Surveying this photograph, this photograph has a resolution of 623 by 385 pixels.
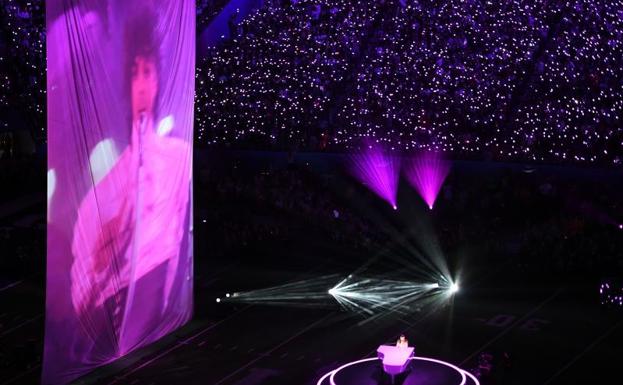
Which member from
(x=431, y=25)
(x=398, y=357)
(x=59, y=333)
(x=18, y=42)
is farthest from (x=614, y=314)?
(x=18, y=42)

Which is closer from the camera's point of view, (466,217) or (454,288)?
(454,288)

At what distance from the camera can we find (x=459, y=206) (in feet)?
66.5

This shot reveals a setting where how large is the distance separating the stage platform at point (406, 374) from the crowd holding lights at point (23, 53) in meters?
15.3

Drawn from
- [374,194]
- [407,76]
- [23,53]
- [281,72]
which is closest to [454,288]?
[374,194]

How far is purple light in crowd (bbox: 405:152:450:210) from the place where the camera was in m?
21.4

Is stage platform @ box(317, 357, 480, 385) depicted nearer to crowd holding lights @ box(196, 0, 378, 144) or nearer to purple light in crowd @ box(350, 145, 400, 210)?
purple light in crowd @ box(350, 145, 400, 210)

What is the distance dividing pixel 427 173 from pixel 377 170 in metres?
1.29

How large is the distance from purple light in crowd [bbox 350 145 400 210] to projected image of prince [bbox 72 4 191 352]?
8.04 meters

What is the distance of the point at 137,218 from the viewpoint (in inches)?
535

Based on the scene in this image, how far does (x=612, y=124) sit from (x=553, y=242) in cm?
464

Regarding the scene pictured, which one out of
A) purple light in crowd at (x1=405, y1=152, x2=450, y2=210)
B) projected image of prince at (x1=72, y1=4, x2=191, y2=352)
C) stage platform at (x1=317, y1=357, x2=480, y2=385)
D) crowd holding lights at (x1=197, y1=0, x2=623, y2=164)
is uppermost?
crowd holding lights at (x1=197, y1=0, x2=623, y2=164)

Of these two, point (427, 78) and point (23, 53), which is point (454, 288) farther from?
point (23, 53)

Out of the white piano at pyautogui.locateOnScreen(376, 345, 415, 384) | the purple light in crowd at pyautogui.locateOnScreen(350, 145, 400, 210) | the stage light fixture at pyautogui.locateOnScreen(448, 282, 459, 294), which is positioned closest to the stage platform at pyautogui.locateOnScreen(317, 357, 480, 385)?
the white piano at pyautogui.locateOnScreen(376, 345, 415, 384)

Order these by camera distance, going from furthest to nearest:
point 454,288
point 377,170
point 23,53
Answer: point 23,53
point 377,170
point 454,288
